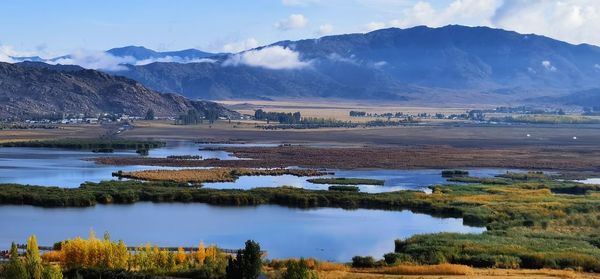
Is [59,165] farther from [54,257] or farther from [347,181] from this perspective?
[54,257]

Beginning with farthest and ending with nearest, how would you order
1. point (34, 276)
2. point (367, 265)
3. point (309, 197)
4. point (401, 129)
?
point (401, 129) → point (309, 197) → point (367, 265) → point (34, 276)

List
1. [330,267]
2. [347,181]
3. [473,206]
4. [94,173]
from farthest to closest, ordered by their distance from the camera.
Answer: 1. [94,173]
2. [347,181]
3. [473,206]
4. [330,267]

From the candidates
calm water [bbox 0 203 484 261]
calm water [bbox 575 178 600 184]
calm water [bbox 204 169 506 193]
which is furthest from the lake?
calm water [bbox 0 203 484 261]

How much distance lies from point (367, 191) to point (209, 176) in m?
14.3

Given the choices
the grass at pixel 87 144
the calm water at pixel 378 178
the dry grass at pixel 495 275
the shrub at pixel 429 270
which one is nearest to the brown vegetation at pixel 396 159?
the calm water at pixel 378 178

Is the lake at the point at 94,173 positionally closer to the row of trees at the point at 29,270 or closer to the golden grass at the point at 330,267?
the golden grass at the point at 330,267

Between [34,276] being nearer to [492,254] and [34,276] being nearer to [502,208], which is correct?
[492,254]

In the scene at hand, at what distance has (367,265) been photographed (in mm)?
40062

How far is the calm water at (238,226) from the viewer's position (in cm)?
4744

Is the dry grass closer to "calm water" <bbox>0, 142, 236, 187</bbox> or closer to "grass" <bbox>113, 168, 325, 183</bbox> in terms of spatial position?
"calm water" <bbox>0, 142, 236, 187</bbox>

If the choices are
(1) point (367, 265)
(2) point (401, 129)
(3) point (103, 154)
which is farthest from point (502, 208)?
(2) point (401, 129)

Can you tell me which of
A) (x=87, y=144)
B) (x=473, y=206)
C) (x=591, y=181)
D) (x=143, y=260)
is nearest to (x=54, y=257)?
(x=143, y=260)

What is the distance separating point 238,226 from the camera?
175 ft

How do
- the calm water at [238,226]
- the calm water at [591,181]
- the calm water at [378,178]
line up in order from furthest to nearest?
the calm water at [591,181]
the calm water at [378,178]
the calm water at [238,226]
